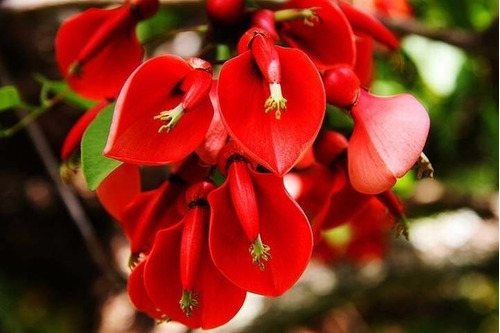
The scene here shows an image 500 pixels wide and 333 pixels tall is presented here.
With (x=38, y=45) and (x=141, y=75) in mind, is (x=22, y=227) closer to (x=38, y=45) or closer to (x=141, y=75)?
(x=38, y=45)

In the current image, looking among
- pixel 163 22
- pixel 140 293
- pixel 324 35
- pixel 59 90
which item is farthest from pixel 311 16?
pixel 163 22

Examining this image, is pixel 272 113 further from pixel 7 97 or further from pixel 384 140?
pixel 7 97

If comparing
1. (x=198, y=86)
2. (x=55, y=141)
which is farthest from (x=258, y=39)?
(x=55, y=141)

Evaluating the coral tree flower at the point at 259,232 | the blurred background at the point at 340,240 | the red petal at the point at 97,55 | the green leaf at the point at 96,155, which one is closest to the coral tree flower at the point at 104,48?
the red petal at the point at 97,55

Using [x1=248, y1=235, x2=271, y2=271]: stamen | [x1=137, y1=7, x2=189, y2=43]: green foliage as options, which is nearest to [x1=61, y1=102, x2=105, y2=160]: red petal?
[x1=248, y1=235, x2=271, y2=271]: stamen

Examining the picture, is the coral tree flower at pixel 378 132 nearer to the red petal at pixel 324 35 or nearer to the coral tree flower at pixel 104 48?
the red petal at pixel 324 35

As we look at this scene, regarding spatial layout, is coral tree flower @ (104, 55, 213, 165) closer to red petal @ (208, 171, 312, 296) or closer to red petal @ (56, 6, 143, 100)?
red petal @ (208, 171, 312, 296)
